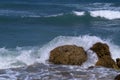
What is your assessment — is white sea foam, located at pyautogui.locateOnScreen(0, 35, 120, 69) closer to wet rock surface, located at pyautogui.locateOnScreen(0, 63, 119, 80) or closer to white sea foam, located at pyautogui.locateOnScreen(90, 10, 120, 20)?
wet rock surface, located at pyautogui.locateOnScreen(0, 63, 119, 80)

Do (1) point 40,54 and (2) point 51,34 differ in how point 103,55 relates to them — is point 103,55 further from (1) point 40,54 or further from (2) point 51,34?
(2) point 51,34

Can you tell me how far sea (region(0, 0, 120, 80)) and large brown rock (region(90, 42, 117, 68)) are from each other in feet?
0.58

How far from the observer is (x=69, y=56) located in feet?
50.0

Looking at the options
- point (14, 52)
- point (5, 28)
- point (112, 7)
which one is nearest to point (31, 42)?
point (14, 52)

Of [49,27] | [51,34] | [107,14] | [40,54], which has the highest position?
[107,14]

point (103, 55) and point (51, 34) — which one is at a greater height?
point (51, 34)

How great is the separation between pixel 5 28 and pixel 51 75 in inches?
475

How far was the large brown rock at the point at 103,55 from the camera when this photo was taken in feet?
49.5

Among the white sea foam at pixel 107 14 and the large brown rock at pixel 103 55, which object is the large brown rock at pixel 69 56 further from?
the white sea foam at pixel 107 14

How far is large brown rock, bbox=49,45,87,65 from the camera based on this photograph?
15.2 m

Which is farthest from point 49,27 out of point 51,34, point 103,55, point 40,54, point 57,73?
point 57,73

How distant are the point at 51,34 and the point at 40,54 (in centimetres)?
628

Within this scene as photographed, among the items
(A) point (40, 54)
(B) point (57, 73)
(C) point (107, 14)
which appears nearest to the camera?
(B) point (57, 73)

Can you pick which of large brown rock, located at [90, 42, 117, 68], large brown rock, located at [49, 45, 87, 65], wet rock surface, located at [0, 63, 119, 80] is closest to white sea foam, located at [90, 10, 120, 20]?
large brown rock, located at [90, 42, 117, 68]
